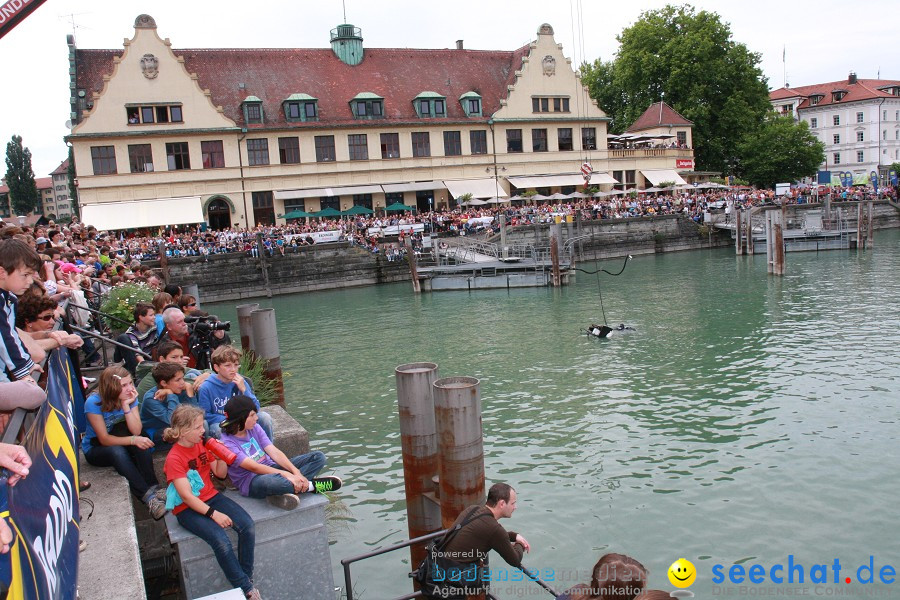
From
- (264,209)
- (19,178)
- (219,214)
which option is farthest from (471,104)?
(19,178)

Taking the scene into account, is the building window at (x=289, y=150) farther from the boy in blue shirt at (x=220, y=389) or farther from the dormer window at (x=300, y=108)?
the boy in blue shirt at (x=220, y=389)

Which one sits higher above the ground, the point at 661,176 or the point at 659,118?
the point at 659,118

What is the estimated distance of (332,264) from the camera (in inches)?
1645

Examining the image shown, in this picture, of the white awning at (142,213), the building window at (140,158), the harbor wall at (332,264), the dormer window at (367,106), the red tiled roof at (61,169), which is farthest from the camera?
the red tiled roof at (61,169)

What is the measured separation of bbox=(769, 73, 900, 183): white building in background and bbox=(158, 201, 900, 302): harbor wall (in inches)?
2219

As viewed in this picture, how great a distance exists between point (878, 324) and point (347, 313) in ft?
64.0

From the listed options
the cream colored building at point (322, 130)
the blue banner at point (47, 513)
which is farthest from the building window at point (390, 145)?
the blue banner at point (47, 513)

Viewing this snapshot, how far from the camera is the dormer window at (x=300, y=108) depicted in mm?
48750

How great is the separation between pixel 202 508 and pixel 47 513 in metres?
1.81

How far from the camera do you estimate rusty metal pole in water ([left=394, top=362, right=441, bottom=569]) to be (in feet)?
26.8

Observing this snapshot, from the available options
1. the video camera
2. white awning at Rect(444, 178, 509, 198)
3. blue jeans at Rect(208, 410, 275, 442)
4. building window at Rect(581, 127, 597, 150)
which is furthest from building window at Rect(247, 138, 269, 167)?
blue jeans at Rect(208, 410, 275, 442)

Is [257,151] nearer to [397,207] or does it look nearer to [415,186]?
[397,207]

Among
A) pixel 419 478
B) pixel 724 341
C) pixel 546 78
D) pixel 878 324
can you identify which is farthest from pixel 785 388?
pixel 546 78

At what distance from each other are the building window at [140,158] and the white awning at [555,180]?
78.8ft
